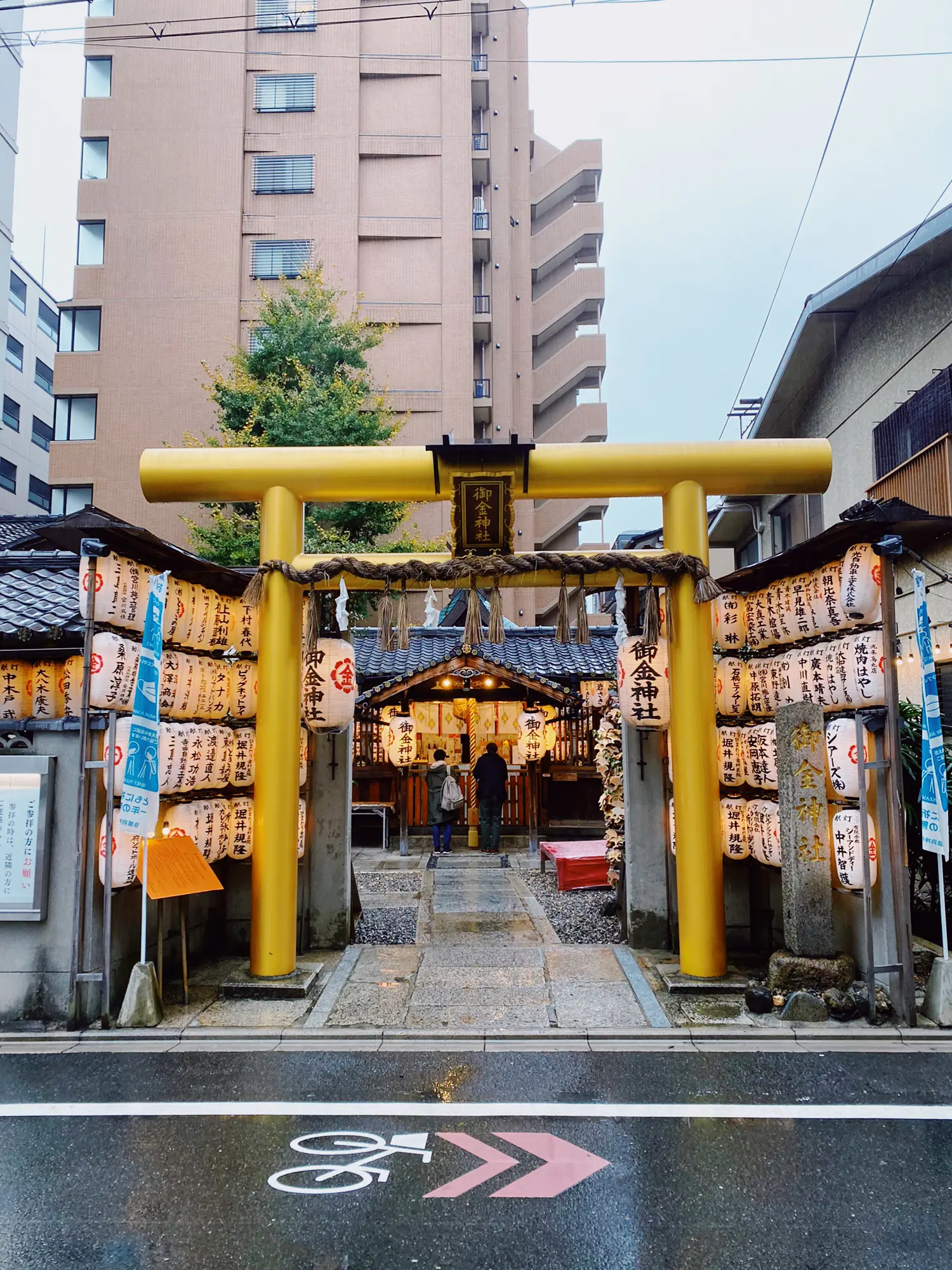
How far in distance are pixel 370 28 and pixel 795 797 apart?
37279 mm

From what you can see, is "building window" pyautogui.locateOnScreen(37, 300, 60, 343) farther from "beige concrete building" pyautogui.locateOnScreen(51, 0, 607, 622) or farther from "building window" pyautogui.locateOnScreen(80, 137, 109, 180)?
"beige concrete building" pyautogui.locateOnScreen(51, 0, 607, 622)

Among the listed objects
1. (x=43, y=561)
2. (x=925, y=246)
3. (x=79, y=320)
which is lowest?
(x=43, y=561)

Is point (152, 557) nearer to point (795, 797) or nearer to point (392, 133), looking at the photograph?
point (795, 797)

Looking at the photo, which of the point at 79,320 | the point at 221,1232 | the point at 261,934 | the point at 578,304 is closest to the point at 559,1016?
the point at 261,934

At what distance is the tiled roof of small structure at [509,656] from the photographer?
65.7 ft

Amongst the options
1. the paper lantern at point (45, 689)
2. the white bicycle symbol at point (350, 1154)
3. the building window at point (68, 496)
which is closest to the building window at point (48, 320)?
the building window at point (68, 496)

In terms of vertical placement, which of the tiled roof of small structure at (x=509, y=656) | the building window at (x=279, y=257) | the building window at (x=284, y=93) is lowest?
the tiled roof of small structure at (x=509, y=656)

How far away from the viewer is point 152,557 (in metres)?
8.80

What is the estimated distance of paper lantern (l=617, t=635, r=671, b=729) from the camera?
946cm

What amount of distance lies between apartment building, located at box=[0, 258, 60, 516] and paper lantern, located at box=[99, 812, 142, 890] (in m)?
34.3

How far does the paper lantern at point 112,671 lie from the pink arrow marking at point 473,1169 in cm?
516

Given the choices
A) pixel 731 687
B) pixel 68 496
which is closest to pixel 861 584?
pixel 731 687

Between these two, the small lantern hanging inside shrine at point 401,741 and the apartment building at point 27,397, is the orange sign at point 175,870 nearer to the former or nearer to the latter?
the small lantern hanging inside shrine at point 401,741

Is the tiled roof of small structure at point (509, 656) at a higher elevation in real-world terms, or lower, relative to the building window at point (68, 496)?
lower
